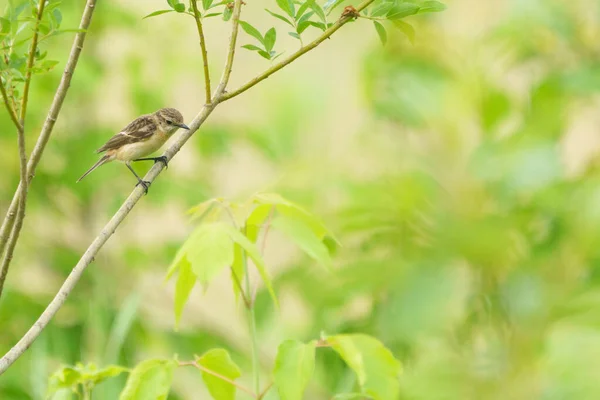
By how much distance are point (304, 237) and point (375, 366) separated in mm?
219

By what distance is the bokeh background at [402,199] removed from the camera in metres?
2.51

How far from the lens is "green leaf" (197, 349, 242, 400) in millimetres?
1221

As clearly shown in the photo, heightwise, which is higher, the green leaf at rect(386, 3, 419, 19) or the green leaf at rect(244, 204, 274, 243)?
the green leaf at rect(386, 3, 419, 19)

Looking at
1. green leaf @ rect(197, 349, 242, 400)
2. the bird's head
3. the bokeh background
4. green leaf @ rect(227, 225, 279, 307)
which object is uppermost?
the bokeh background

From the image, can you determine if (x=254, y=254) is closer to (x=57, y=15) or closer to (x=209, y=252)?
(x=209, y=252)

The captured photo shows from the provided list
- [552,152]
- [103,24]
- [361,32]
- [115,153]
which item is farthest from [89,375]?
[103,24]

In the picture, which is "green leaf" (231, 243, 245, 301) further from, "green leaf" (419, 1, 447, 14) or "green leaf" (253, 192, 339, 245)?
"green leaf" (419, 1, 447, 14)

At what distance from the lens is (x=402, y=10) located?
106 centimetres

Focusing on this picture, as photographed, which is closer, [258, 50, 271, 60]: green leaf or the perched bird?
[258, 50, 271, 60]: green leaf

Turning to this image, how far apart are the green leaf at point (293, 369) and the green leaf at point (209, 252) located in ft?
0.49

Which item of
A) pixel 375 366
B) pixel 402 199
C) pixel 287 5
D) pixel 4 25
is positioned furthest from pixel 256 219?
pixel 402 199

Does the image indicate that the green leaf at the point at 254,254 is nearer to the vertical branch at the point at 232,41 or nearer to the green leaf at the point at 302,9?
the vertical branch at the point at 232,41

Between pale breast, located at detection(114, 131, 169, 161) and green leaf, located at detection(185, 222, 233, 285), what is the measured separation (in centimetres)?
82

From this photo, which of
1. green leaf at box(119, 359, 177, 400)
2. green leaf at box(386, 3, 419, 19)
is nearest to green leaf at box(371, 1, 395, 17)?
green leaf at box(386, 3, 419, 19)
